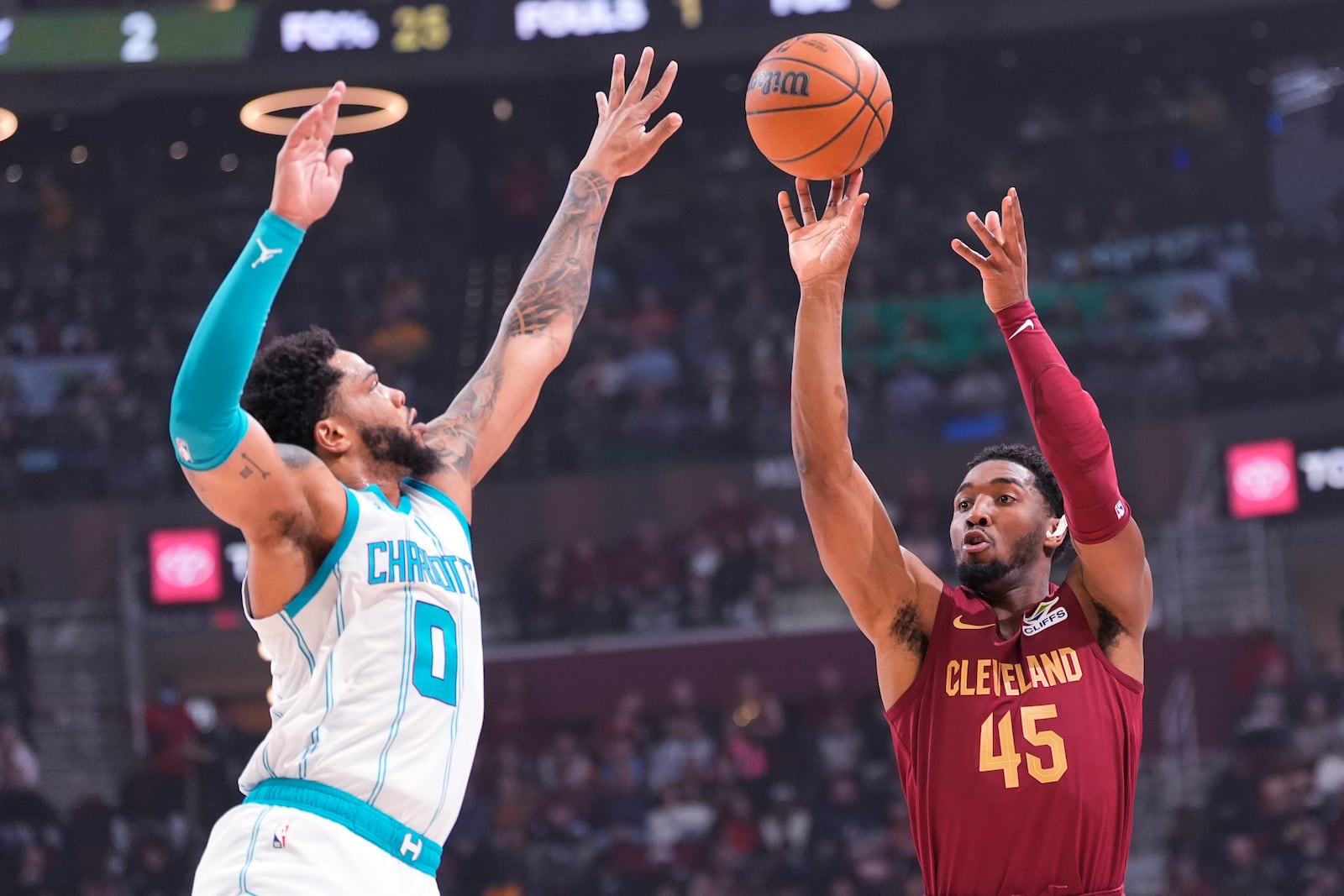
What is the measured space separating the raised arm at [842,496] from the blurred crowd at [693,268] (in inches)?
405

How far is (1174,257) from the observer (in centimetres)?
1582

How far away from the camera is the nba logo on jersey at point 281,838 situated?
2973 millimetres

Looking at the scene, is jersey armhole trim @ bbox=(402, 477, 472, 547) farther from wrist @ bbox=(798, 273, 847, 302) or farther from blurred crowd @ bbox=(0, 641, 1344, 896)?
blurred crowd @ bbox=(0, 641, 1344, 896)

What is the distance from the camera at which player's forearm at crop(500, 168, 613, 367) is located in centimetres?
408

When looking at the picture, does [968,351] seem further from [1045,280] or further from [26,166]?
[26,166]

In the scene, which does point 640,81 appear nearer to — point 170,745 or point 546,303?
point 546,303

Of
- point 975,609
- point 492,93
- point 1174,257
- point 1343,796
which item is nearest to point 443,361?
point 492,93

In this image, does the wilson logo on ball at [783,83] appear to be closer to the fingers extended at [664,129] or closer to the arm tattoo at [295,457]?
the fingers extended at [664,129]

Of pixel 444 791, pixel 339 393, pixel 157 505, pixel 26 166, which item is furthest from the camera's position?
pixel 26 166

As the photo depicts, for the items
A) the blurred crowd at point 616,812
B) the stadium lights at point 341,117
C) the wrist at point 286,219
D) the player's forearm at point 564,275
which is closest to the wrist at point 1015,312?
the player's forearm at point 564,275

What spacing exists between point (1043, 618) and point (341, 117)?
A: 512 inches

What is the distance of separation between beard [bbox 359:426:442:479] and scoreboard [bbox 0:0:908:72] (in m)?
10.3

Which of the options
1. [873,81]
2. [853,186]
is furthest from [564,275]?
[873,81]

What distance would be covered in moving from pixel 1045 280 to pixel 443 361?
5.92 meters
